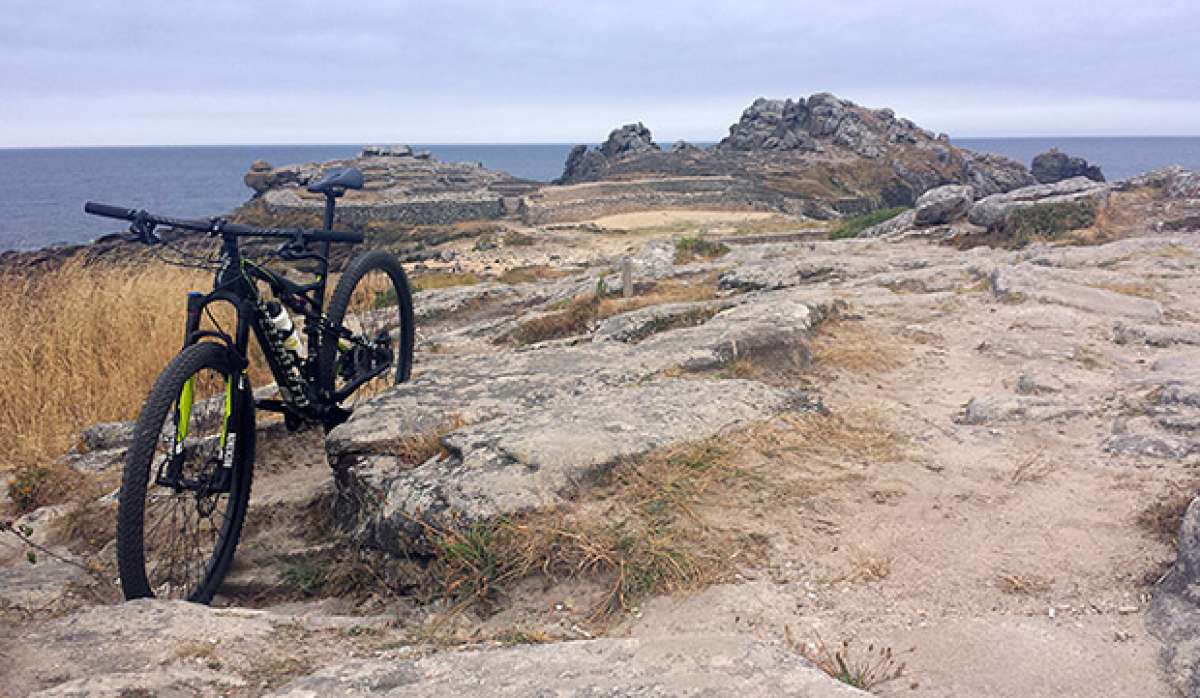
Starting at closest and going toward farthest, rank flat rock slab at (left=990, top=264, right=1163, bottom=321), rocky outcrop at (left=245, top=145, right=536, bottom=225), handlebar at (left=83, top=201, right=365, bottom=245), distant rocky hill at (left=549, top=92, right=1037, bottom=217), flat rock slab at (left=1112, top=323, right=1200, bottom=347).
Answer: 1. handlebar at (left=83, top=201, right=365, bottom=245)
2. flat rock slab at (left=1112, top=323, right=1200, bottom=347)
3. flat rock slab at (left=990, top=264, right=1163, bottom=321)
4. rocky outcrop at (left=245, top=145, right=536, bottom=225)
5. distant rocky hill at (left=549, top=92, right=1037, bottom=217)

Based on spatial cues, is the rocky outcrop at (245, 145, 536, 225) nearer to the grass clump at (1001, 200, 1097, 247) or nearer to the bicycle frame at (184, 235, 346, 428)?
the grass clump at (1001, 200, 1097, 247)

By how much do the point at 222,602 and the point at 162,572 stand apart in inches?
11.7

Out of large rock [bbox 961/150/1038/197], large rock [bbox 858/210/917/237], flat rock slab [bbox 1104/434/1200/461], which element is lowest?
flat rock slab [bbox 1104/434/1200/461]

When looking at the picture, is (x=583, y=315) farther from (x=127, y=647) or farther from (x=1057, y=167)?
(x=1057, y=167)

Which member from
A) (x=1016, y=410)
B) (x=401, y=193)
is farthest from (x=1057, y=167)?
(x=1016, y=410)

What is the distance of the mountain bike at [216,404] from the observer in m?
2.80

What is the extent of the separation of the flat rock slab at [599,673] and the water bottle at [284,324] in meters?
1.70

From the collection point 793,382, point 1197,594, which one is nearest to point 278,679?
point 1197,594

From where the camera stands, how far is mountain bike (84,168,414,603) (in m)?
2.80

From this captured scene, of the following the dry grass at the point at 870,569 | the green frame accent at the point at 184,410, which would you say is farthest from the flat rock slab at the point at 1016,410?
the green frame accent at the point at 184,410

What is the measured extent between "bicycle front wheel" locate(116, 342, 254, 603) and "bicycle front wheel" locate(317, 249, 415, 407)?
1.88 feet

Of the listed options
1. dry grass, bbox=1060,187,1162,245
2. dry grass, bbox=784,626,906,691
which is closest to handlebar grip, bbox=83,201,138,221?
dry grass, bbox=784,626,906,691

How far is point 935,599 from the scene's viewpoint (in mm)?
2516

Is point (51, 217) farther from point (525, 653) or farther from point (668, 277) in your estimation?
point (525, 653)
